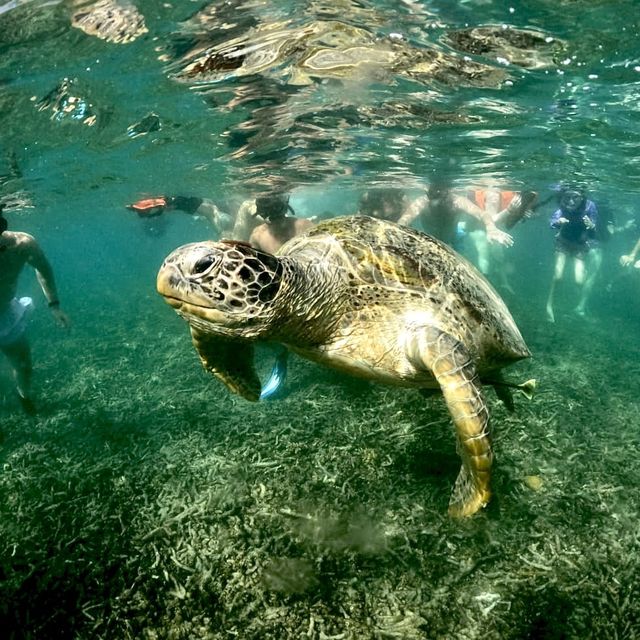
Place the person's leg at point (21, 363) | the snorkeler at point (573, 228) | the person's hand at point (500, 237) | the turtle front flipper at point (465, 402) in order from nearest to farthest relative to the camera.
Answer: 1. the turtle front flipper at point (465, 402)
2. the person's leg at point (21, 363)
3. the person's hand at point (500, 237)
4. the snorkeler at point (573, 228)

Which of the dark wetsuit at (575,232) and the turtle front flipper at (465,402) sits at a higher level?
the turtle front flipper at (465,402)

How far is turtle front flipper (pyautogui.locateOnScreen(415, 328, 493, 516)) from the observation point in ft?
8.71

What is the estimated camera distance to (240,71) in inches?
266

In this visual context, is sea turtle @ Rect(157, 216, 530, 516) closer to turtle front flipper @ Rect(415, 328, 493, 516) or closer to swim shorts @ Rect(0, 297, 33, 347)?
turtle front flipper @ Rect(415, 328, 493, 516)

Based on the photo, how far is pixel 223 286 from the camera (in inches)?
89.4

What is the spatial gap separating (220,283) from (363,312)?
1308 millimetres

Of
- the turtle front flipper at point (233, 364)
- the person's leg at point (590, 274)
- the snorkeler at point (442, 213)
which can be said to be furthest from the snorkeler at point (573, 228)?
the turtle front flipper at point (233, 364)

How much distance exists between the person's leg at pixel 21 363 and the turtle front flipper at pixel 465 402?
7464 millimetres

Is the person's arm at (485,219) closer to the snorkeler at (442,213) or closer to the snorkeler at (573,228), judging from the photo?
the snorkeler at (442,213)

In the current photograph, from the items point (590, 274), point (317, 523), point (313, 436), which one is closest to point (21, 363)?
point (313, 436)

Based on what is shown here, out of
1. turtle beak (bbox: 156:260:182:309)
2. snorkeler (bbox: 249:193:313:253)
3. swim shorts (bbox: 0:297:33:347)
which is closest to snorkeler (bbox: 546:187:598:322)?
snorkeler (bbox: 249:193:313:253)

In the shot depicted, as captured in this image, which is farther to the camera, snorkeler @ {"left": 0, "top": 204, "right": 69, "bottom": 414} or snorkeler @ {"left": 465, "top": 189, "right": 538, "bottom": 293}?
snorkeler @ {"left": 465, "top": 189, "right": 538, "bottom": 293}

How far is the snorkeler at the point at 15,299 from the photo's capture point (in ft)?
23.5

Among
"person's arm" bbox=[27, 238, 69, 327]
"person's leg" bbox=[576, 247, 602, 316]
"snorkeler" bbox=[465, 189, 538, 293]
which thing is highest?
"person's arm" bbox=[27, 238, 69, 327]
